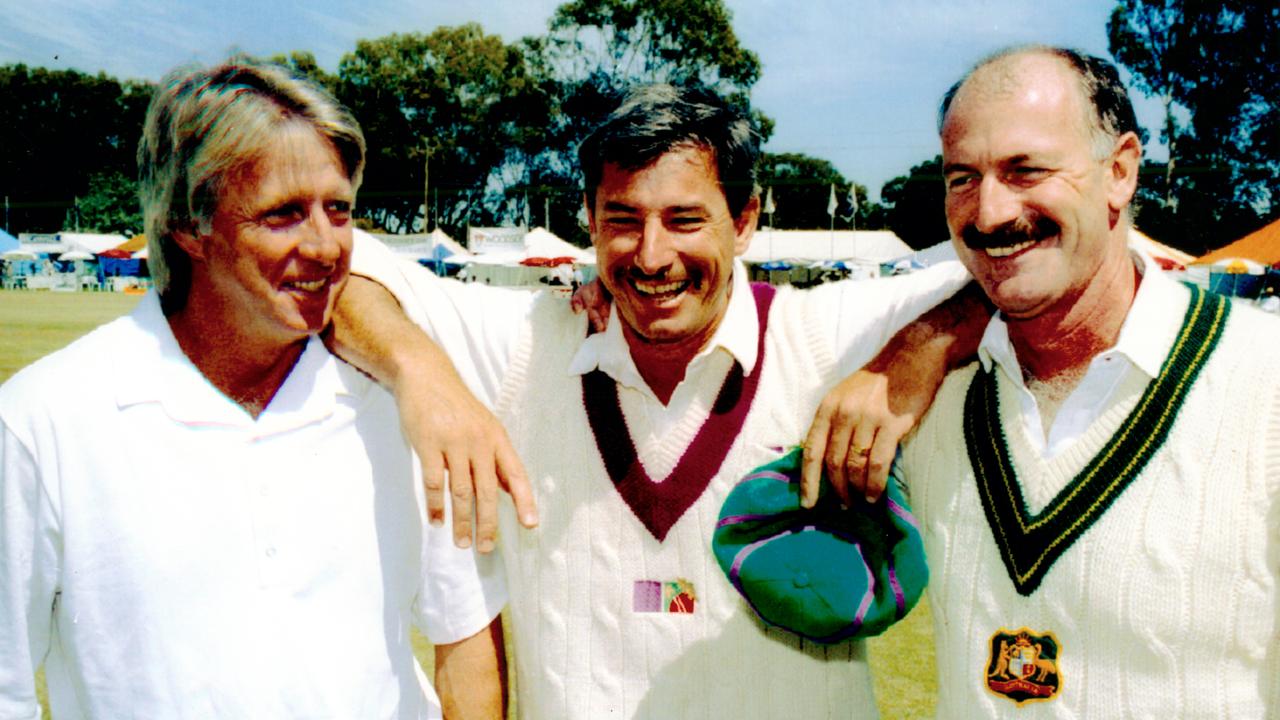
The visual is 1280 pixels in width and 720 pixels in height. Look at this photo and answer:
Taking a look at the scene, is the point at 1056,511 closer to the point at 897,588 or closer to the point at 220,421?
the point at 897,588

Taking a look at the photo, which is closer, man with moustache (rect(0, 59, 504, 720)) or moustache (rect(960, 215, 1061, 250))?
man with moustache (rect(0, 59, 504, 720))

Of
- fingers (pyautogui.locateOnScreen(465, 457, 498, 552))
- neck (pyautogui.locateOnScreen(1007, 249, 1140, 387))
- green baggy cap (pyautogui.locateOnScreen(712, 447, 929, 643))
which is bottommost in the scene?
green baggy cap (pyautogui.locateOnScreen(712, 447, 929, 643))

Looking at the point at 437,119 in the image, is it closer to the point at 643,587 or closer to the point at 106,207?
the point at 106,207

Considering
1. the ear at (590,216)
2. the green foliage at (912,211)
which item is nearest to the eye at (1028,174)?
the ear at (590,216)

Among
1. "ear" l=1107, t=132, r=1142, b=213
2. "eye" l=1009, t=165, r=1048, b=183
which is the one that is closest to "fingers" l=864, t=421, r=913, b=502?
"eye" l=1009, t=165, r=1048, b=183

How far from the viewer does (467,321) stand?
2.21 metres

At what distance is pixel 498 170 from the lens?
44.0m

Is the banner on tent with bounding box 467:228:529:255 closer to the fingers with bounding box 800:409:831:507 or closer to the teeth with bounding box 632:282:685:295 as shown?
the teeth with bounding box 632:282:685:295

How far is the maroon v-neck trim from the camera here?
1993mm

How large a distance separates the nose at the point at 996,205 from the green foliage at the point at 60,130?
187 ft

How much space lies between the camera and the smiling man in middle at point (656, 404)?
1.96 meters

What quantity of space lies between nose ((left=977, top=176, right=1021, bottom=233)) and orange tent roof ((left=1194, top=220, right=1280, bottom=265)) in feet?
61.8

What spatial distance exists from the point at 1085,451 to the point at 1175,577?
0.85ft

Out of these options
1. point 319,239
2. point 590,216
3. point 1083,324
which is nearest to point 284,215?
point 319,239
